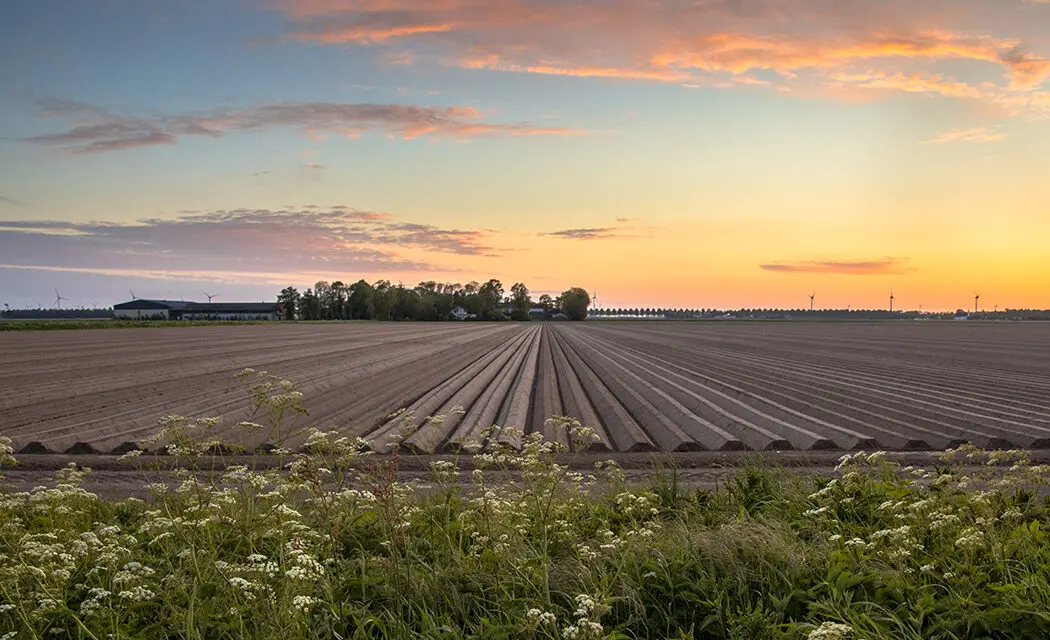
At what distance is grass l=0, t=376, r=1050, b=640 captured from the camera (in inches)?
194

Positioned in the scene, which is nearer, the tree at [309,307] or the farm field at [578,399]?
the farm field at [578,399]

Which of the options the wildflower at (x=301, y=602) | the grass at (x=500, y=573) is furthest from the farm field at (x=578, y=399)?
the wildflower at (x=301, y=602)

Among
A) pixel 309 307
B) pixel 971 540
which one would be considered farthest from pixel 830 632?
pixel 309 307

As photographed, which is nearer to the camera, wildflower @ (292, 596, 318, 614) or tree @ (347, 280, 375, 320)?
wildflower @ (292, 596, 318, 614)

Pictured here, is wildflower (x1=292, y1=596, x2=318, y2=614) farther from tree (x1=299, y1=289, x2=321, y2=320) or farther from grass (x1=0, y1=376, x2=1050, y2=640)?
tree (x1=299, y1=289, x2=321, y2=320)

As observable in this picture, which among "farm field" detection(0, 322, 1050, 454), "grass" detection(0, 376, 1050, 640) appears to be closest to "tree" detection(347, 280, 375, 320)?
"farm field" detection(0, 322, 1050, 454)

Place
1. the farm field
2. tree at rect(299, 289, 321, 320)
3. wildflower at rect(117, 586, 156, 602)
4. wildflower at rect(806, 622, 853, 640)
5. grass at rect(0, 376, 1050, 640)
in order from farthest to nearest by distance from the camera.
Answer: tree at rect(299, 289, 321, 320) < the farm field < grass at rect(0, 376, 1050, 640) < wildflower at rect(117, 586, 156, 602) < wildflower at rect(806, 622, 853, 640)

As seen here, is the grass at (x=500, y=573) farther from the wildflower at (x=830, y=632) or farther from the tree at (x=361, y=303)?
the tree at (x=361, y=303)

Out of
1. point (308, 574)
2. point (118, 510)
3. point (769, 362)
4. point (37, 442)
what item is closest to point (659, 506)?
point (308, 574)

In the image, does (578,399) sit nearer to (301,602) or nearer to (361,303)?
(301,602)

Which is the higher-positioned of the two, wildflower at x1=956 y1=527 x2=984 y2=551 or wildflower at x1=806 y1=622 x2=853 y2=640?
wildflower at x1=956 y1=527 x2=984 y2=551

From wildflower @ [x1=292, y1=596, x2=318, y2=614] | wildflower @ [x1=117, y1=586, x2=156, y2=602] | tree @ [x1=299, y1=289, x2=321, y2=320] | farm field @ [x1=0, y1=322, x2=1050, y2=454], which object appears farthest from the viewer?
tree @ [x1=299, y1=289, x2=321, y2=320]

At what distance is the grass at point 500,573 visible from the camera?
16.1 ft

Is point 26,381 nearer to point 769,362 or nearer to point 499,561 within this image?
point 499,561
